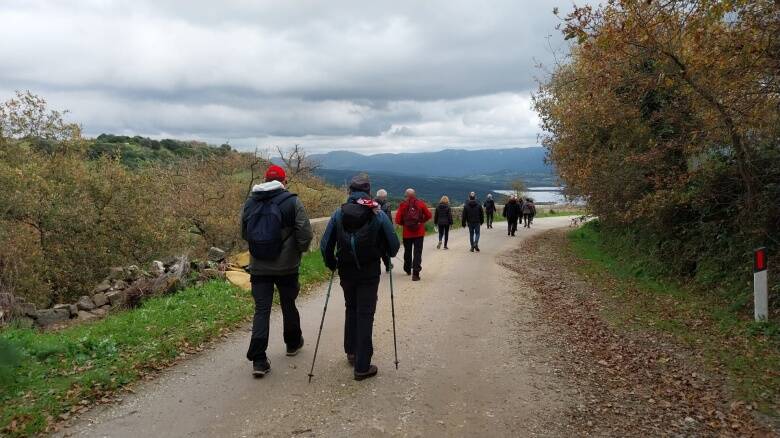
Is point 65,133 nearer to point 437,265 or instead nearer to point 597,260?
point 437,265

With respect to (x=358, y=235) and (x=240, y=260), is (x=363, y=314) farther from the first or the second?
(x=240, y=260)

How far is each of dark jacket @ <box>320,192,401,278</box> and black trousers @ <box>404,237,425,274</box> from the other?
591 centimetres

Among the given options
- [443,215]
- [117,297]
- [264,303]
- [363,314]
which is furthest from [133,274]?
[443,215]

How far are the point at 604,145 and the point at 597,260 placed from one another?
405cm

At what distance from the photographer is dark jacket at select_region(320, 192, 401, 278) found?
5.43m

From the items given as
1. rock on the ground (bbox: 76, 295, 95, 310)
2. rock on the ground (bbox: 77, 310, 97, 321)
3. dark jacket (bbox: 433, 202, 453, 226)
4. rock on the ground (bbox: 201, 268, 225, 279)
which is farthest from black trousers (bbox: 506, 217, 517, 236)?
rock on the ground (bbox: 77, 310, 97, 321)

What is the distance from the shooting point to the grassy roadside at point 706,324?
554cm

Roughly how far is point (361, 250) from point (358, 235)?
151mm

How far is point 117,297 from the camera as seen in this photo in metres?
10.2

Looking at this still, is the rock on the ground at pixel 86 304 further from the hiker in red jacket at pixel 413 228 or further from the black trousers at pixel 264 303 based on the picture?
the hiker in red jacket at pixel 413 228

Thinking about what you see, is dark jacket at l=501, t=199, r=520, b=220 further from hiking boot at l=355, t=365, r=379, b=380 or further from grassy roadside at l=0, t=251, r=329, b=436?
hiking boot at l=355, t=365, r=379, b=380

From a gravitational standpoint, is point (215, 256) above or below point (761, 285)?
below

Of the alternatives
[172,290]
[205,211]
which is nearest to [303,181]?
[205,211]

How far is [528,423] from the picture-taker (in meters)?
4.50
